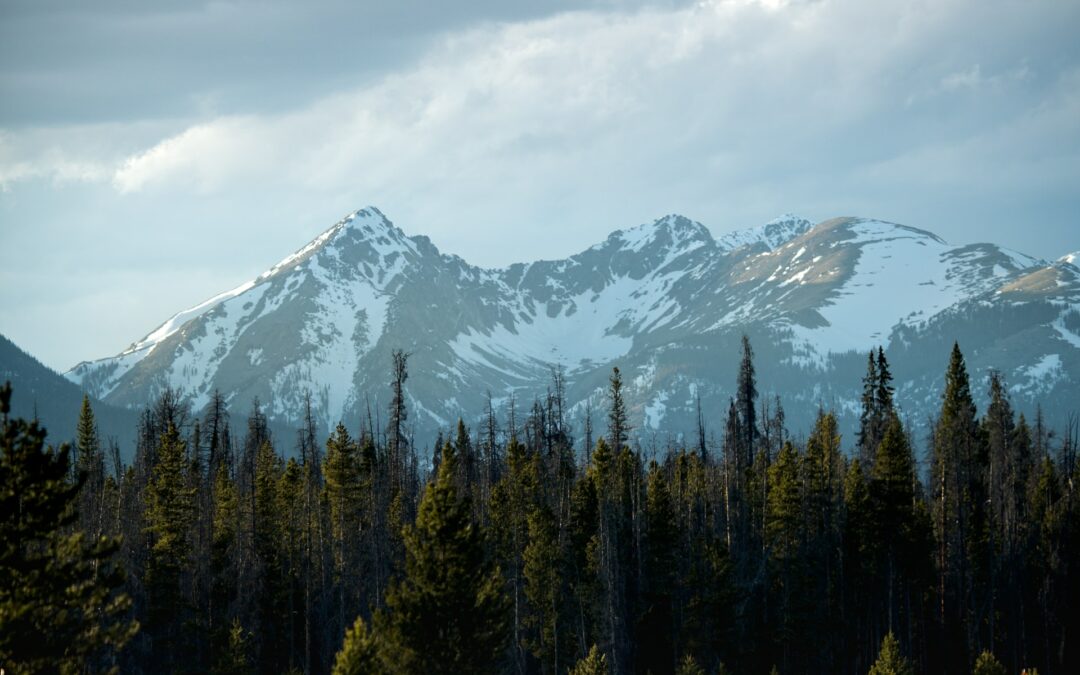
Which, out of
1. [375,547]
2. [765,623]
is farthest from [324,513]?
[765,623]

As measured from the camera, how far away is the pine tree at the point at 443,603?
4134cm

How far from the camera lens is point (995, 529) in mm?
70438

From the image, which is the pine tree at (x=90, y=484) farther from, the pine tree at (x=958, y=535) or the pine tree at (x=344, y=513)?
the pine tree at (x=958, y=535)

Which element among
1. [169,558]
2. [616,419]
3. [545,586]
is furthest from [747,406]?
[169,558]

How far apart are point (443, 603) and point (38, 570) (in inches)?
637

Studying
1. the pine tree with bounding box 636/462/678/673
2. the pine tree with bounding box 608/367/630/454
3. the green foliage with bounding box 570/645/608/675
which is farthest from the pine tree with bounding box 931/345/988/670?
the green foliage with bounding box 570/645/608/675

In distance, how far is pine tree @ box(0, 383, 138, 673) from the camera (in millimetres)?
28562

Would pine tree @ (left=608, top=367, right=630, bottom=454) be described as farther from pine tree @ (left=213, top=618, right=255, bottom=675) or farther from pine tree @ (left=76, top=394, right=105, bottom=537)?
pine tree @ (left=76, top=394, right=105, bottom=537)

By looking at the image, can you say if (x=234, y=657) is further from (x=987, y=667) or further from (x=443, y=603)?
(x=987, y=667)

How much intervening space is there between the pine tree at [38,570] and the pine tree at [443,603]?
1261 cm

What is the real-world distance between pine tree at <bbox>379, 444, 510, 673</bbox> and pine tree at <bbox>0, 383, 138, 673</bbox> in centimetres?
1261

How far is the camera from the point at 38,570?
28984 millimetres

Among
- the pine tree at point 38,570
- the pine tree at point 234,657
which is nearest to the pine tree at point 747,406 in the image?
the pine tree at point 234,657

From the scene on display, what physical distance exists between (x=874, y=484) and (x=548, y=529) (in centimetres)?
2024
